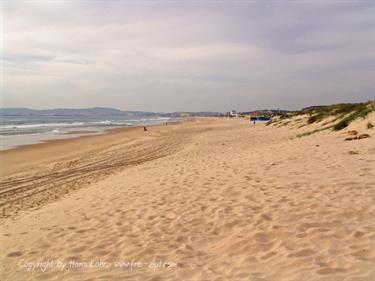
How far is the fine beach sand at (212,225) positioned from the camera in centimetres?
348

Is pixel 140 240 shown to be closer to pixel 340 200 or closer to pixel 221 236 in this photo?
pixel 221 236

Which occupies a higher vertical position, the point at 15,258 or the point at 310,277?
the point at 310,277

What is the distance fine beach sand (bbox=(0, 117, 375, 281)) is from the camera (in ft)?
11.4

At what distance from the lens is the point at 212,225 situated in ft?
15.7

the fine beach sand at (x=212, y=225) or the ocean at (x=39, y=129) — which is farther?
the ocean at (x=39, y=129)

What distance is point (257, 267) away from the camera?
3.39 metres

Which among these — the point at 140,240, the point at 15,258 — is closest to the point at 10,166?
the point at 15,258

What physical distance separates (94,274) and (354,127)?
1373 centimetres

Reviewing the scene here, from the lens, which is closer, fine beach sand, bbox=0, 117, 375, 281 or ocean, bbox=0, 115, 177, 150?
fine beach sand, bbox=0, 117, 375, 281

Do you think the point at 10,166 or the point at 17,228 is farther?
the point at 10,166

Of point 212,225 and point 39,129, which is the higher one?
point 39,129

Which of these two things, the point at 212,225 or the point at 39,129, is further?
the point at 39,129

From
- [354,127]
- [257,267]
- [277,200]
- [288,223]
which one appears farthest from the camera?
[354,127]

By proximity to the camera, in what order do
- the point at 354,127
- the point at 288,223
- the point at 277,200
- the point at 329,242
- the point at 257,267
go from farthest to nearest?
the point at 354,127 < the point at 277,200 < the point at 288,223 < the point at 329,242 < the point at 257,267
